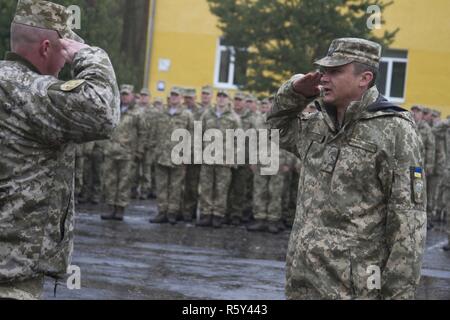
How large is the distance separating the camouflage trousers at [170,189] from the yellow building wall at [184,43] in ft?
Answer: 48.5

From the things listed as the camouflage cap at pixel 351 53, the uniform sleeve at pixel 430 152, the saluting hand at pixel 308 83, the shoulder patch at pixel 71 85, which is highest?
the camouflage cap at pixel 351 53

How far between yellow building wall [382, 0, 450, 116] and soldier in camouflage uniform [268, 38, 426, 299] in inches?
1033

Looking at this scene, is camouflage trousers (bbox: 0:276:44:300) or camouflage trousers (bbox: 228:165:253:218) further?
camouflage trousers (bbox: 228:165:253:218)

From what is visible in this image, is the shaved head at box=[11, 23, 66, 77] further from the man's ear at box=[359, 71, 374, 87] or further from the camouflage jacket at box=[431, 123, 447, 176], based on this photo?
the camouflage jacket at box=[431, 123, 447, 176]

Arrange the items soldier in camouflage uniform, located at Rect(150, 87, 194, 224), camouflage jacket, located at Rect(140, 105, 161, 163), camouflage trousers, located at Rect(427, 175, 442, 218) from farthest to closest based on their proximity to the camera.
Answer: camouflage trousers, located at Rect(427, 175, 442, 218) < camouflage jacket, located at Rect(140, 105, 161, 163) < soldier in camouflage uniform, located at Rect(150, 87, 194, 224)

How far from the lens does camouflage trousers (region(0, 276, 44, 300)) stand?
486cm

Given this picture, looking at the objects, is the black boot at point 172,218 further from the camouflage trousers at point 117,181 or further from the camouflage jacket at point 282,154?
the camouflage jacket at point 282,154

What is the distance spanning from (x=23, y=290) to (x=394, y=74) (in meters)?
29.3

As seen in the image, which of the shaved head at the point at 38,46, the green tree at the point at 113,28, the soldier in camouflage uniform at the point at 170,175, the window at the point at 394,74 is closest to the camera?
the shaved head at the point at 38,46

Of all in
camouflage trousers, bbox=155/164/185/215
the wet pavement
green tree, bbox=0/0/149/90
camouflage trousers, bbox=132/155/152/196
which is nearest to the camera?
the wet pavement

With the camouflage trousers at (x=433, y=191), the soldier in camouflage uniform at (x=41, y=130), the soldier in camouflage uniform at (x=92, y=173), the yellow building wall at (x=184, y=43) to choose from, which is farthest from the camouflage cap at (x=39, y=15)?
the yellow building wall at (x=184, y=43)

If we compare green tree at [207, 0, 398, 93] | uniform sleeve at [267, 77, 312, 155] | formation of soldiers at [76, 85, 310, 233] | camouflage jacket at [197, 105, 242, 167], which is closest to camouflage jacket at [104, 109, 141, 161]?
formation of soldiers at [76, 85, 310, 233]

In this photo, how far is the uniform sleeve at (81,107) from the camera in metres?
4.77

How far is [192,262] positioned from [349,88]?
767cm
